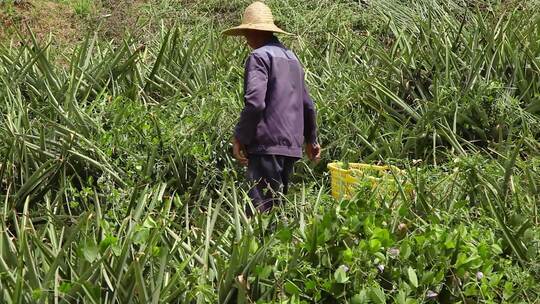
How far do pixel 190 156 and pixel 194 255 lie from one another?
6.21 ft

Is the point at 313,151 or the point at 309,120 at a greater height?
the point at 309,120

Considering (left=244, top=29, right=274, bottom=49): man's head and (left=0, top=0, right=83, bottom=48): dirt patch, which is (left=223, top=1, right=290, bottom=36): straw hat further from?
(left=0, top=0, right=83, bottom=48): dirt patch

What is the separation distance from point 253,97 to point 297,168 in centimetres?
97

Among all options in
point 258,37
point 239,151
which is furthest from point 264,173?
point 258,37

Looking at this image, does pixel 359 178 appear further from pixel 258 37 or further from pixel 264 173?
pixel 258 37

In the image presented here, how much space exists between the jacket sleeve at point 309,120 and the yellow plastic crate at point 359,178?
12.3 inches

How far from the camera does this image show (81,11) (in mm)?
8633

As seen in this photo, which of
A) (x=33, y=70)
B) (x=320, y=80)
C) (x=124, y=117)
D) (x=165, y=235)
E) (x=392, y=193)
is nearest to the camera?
(x=165, y=235)

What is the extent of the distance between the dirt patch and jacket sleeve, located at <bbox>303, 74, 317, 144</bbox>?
4.06 m

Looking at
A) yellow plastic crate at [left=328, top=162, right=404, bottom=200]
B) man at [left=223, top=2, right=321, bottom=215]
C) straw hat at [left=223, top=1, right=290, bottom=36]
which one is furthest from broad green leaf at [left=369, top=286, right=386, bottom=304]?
straw hat at [left=223, top=1, right=290, bottom=36]

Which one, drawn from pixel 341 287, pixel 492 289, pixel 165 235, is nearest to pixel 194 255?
pixel 165 235

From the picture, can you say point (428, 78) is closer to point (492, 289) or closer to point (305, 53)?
point (305, 53)

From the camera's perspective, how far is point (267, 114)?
4.20 metres

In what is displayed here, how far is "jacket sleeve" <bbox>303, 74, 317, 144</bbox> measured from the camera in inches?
178
